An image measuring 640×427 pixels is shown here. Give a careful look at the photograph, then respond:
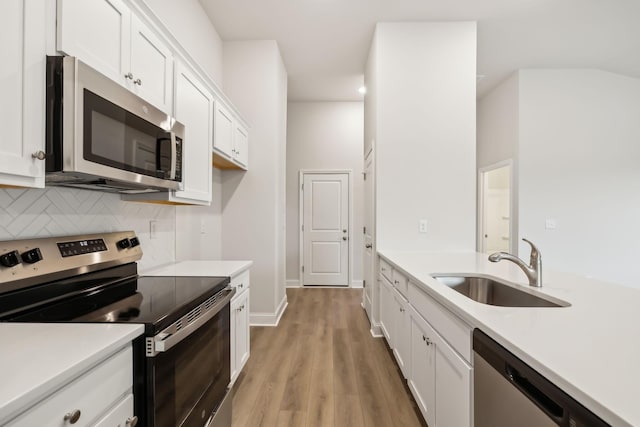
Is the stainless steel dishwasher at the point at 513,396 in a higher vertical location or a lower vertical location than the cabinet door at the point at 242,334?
higher

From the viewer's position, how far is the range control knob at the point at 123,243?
159cm

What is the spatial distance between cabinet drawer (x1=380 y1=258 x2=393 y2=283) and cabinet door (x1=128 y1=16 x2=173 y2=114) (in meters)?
1.94

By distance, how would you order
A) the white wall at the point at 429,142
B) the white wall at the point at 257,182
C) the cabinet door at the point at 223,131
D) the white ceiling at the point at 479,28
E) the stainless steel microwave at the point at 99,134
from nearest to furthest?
the stainless steel microwave at the point at 99,134 → the cabinet door at the point at 223,131 → the white ceiling at the point at 479,28 → the white wall at the point at 429,142 → the white wall at the point at 257,182

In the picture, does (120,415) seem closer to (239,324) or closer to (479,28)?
(239,324)

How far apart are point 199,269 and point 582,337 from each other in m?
1.91

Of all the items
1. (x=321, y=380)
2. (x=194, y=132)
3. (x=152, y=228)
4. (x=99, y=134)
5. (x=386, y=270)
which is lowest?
(x=321, y=380)

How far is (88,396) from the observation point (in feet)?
2.49

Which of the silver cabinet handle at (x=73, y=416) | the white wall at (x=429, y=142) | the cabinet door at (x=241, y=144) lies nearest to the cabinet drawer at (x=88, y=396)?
the silver cabinet handle at (x=73, y=416)

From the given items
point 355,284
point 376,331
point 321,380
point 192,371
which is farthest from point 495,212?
point 192,371

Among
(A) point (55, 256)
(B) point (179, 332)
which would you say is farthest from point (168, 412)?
(A) point (55, 256)

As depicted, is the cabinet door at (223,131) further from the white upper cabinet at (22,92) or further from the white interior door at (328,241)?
the white interior door at (328,241)

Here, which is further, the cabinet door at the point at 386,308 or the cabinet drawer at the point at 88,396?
the cabinet door at the point at 386,308

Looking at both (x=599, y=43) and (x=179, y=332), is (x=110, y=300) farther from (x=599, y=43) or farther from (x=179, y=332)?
(x=599, y=43)

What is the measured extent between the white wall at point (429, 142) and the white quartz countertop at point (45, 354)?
2.42 meters
